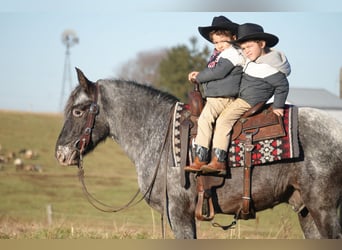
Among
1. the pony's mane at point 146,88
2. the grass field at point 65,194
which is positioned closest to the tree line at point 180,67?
the grass field at point 65,194

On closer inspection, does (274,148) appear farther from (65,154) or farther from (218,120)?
(65,154)

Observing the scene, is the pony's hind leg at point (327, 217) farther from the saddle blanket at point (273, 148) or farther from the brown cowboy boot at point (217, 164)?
the brown cowboy boot at point (217, 164)

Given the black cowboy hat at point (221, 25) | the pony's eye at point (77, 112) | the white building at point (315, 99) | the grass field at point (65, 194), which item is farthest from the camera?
the white building at point (315, 99)

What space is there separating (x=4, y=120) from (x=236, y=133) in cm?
2010

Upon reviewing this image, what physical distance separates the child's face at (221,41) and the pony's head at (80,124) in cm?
145

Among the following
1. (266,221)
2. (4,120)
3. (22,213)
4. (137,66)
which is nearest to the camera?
(266,221)

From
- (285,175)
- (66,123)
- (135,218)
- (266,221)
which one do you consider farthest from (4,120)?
(285,175)

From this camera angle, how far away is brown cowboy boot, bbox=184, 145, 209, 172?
4.98m

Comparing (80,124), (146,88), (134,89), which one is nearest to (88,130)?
(80,124)

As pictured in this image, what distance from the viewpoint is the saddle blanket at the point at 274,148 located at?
4984 millimetres

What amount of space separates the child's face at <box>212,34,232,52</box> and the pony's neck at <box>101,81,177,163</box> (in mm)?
807

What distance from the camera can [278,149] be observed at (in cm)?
503

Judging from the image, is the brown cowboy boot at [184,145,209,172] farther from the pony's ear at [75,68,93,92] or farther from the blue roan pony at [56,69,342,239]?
the pony's ear at [75,68,93,92]

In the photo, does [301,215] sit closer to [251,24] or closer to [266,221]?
[251,24]
